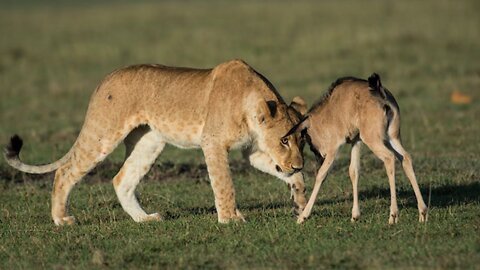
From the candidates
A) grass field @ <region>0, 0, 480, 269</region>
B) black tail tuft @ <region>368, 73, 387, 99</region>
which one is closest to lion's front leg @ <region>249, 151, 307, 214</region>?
grass field @ <region>0, 0, 480, 269</region>

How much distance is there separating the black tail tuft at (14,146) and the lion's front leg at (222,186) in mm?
2046

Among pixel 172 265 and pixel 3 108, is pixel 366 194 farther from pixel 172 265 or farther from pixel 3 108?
pixel 3 108

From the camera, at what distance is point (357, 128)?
7.96 meters

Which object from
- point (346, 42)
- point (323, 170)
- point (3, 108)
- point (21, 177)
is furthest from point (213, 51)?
point (323, 170)

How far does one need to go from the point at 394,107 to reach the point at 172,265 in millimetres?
2339

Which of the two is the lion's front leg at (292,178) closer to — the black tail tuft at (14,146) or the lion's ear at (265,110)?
the lion's ear at (265,110)

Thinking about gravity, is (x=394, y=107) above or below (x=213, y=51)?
above

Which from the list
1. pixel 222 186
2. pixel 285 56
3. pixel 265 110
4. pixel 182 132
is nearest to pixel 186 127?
pixel 182 132

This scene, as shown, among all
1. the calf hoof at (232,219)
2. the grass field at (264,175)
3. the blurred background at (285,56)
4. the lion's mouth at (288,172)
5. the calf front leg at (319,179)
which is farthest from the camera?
the blurred background at (285,56)

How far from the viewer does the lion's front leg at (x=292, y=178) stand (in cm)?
862

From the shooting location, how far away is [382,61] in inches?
934

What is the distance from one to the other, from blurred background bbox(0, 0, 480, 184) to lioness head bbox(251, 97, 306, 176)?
302cm

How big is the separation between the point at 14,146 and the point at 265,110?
2.70 metres

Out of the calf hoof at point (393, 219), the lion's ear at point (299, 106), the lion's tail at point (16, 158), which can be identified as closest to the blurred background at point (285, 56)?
the lion's ear at point (299, 106)
